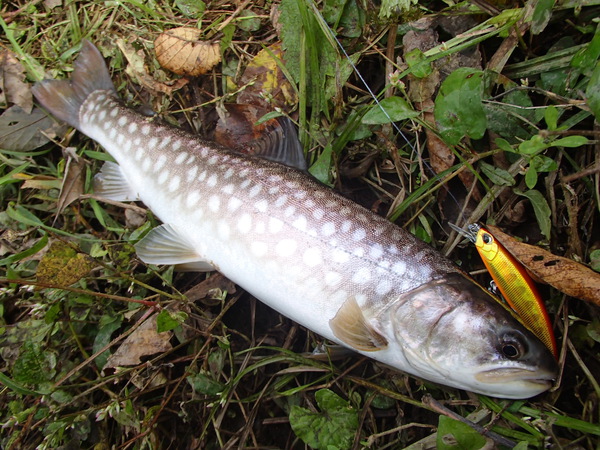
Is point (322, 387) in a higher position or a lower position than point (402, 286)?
lower

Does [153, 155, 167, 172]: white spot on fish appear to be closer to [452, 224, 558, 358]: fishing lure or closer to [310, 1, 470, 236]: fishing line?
[310, 1, 470, 236]: fishing line

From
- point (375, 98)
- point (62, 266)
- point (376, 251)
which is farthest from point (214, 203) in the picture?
point (375, 98)

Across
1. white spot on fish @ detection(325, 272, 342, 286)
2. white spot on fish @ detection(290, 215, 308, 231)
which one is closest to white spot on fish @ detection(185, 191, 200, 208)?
white spot on fish @ detection(290, 215, 308, 231)

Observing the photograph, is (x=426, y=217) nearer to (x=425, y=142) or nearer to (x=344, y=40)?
(x=425, y=142)

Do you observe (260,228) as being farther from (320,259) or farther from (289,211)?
(320,259)

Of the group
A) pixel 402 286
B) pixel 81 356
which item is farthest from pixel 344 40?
pixel 81 356
